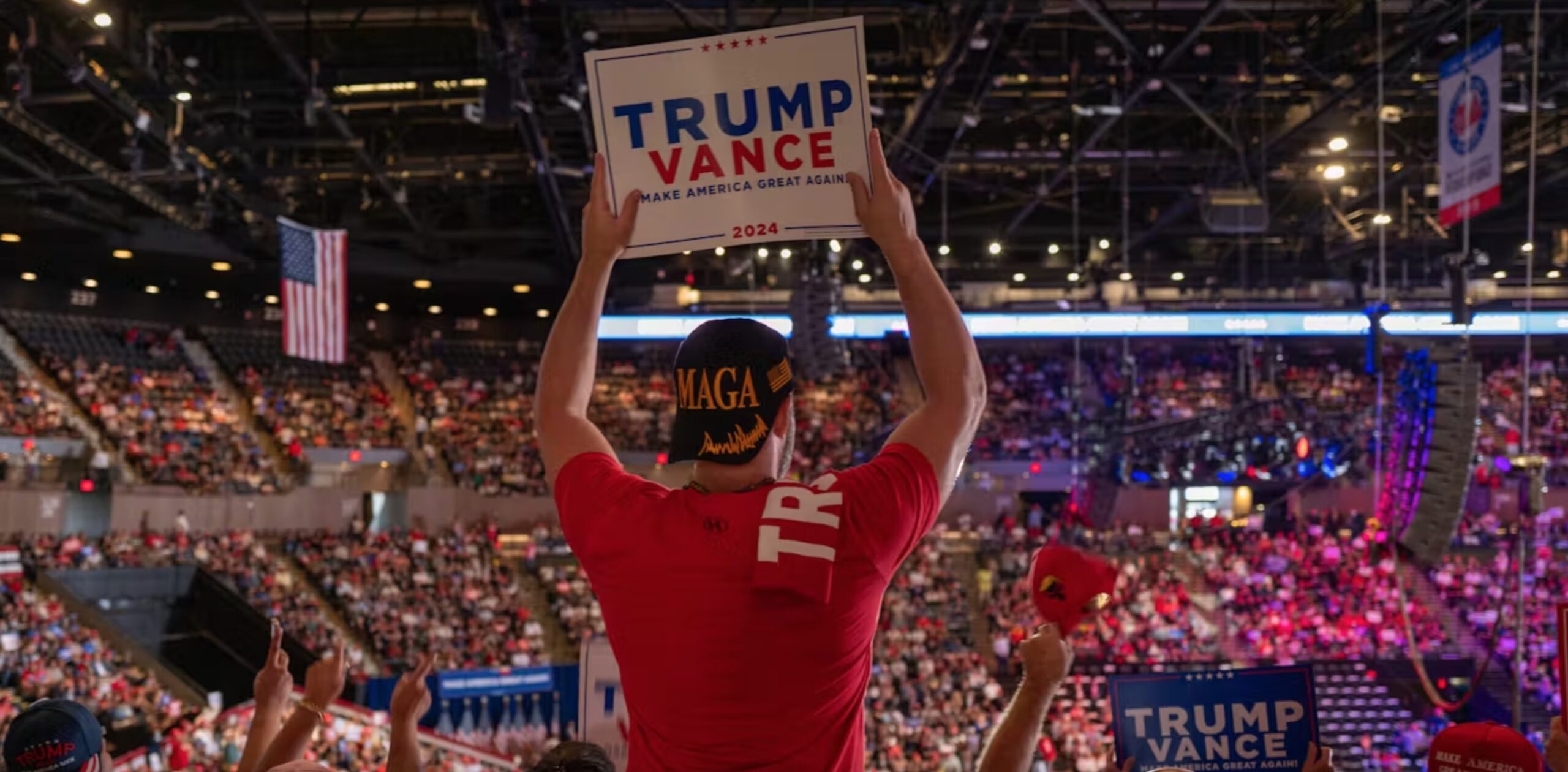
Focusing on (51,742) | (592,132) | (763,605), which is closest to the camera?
(763,605)

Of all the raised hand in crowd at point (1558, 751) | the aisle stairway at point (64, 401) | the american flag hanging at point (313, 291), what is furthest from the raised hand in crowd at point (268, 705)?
the aisle stairway at point (64, 401)

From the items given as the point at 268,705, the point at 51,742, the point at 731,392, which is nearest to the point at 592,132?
the point at 268,705

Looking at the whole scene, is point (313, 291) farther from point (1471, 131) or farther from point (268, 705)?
point (268, 705)

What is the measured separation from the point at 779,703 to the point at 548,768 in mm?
491

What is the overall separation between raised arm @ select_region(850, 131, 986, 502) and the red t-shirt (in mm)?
41

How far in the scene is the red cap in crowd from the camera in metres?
2.18

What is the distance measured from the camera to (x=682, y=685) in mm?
1648

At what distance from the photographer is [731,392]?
1.66 metres

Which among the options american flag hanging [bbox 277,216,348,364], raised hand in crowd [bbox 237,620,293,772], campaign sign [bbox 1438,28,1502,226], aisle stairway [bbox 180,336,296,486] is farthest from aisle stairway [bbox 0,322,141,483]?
raised hand in crowd [bbox 237,620,293,772]

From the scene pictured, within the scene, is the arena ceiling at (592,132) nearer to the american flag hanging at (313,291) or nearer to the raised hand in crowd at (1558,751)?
the american flag hanging at (313,291)

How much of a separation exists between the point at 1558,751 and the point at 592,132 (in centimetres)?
1608

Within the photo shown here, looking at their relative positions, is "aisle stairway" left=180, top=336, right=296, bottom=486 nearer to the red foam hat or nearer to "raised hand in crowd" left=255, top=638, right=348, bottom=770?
"raised hand in crowd" left=255, top=638, right=348, bottom=770

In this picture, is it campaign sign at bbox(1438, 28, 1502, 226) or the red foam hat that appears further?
campaign sign at bbox(1438, 28, 1502, 226)

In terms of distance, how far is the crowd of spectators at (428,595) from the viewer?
62.4ft
